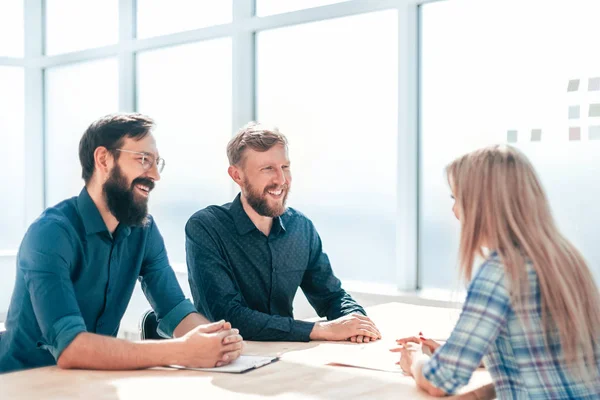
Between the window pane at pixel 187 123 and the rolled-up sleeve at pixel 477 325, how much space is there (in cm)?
364

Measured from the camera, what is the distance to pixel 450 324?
8.71 ft

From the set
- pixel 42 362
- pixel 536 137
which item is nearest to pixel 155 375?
pixel 42 362

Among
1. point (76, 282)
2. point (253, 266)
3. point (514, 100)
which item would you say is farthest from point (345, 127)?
point (76, 282)

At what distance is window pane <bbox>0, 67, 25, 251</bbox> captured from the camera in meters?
6.35

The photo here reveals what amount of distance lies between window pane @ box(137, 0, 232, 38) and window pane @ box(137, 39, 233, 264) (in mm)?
144

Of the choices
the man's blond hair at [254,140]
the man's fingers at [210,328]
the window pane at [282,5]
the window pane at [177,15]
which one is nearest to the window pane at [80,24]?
the window pane at [177,15]

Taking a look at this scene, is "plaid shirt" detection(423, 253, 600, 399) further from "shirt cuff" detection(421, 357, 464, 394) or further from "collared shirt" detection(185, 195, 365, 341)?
"collared shirt" detection(185, 195, 365, 341)

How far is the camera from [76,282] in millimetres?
2297

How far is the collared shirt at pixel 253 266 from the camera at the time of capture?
2.65 m

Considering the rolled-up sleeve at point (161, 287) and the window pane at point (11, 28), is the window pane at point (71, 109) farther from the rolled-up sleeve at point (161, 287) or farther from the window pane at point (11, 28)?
the rolled-up sleeve at point (161, 287)

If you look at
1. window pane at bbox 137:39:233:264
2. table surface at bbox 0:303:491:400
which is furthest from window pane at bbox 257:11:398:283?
table surface at bbox 0:303:491:400

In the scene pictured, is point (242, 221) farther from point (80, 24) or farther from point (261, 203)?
point (80, 24)

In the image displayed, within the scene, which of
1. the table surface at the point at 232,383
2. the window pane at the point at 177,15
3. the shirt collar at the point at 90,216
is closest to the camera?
the table surface at the point at 232,383

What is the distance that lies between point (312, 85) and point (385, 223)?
1.00 m
